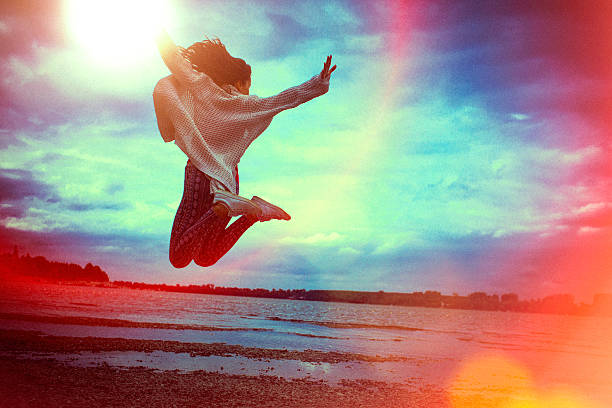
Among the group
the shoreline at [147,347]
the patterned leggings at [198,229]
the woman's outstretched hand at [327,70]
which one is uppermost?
the woman's outstretched hand at [327,70]

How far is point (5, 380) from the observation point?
22.5 m

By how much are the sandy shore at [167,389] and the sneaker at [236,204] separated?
18.6 m

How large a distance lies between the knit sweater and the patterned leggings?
207 mm

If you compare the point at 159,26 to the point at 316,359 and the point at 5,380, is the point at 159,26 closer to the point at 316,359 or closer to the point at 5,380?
the point at 5,380

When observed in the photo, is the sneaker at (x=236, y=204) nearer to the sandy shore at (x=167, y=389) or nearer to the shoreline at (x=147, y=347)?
the sandy shore at (x=167, y=389)

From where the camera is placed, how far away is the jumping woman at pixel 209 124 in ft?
14.4

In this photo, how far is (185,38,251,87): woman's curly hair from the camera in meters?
4.60

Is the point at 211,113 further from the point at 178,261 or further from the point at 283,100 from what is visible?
the point at 178,261

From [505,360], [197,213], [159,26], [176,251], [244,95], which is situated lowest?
[505,360]

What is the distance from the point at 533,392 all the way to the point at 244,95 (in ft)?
117

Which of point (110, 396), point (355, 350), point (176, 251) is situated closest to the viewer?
point (176, 251)

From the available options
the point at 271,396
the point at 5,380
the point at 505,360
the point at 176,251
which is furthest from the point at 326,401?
the point at 505,360

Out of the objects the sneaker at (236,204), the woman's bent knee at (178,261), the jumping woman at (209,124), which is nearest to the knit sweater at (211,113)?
the jumping woman at (209,124)

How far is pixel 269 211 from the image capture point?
4344mm
